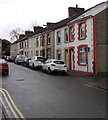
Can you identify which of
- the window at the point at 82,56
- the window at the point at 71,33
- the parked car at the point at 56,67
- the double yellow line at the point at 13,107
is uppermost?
the window at the point at 71,33

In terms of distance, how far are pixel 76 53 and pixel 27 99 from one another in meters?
14.5

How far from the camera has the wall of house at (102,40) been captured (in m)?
→ 18.8

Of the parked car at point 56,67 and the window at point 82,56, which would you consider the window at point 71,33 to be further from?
the parked car at point 56,67

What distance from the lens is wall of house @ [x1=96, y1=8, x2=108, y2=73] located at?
18.8 metres

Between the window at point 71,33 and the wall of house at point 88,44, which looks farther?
the window at point 71,33

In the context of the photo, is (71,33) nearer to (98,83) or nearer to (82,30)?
(82,30)

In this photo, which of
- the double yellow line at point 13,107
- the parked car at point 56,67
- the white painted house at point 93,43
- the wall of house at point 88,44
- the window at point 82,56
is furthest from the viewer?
the window at point 82,56

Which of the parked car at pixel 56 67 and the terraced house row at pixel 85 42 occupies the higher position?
the terraced house row at pixel 85 42

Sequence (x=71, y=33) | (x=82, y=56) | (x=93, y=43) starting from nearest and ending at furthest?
1. (x=93, y=43)
2. (x=82, y=56)
3. (x=71, y=33)

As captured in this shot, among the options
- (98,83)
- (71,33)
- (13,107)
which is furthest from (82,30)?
(13,107)

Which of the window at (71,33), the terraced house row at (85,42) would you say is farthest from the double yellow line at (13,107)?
the window at (71,33)

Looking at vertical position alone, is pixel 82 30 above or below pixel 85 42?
above

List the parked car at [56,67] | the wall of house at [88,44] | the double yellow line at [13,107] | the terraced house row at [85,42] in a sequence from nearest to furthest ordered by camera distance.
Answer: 1. the double yellow line at [13,107]
2. the parked car at [56,67]
3. the terraced house row at [85,42]
4. the wall of house at [88,44]

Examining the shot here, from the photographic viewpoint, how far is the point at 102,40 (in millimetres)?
19109
